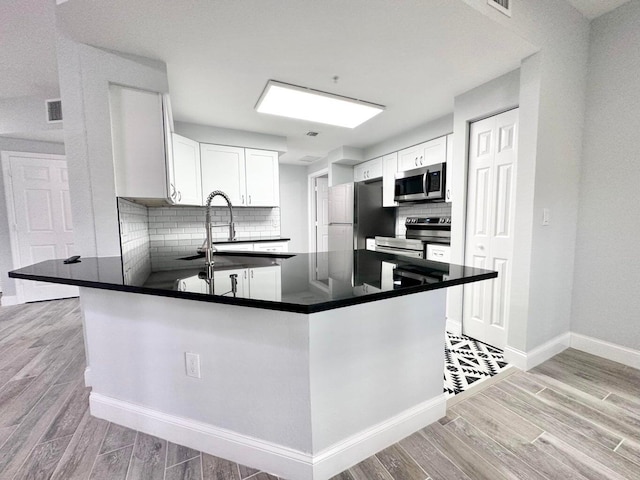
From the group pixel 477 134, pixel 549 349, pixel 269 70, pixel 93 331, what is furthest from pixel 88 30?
pixel 549 349

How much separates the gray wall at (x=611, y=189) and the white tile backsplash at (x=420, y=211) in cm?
138

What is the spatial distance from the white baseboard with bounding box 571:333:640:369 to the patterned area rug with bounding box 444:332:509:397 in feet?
2.12

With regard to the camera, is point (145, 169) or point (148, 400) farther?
point (145, 169)

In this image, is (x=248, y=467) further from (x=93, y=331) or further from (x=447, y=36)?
(x=447, y=36)

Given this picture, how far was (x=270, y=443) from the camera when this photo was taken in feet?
4.10

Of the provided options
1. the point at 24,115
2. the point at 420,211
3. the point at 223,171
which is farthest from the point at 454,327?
the point at 24,115

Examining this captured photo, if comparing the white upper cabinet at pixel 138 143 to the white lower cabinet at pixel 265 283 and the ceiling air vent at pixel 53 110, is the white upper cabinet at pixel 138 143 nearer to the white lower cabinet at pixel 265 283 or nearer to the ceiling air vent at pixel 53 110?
the white lower cabinet at pixel 265 283

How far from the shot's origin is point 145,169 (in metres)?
2.04

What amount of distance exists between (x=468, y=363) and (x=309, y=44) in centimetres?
265

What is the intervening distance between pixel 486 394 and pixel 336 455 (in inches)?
46.4

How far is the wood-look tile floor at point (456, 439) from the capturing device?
4.14ft

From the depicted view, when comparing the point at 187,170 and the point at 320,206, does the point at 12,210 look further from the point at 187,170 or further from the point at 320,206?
the point at 320,206

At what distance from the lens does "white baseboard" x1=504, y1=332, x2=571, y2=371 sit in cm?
211

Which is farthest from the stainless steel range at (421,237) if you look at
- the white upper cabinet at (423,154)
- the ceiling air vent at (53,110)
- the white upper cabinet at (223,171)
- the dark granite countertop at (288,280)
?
the ceiling air vent at (53,110)
